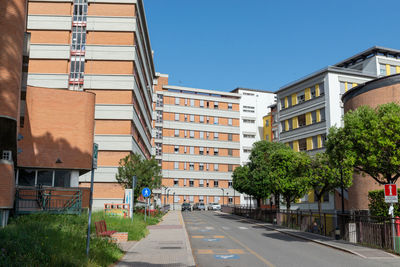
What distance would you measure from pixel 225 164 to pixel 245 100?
19.0m

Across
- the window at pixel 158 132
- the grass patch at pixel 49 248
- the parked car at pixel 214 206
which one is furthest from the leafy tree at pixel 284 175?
the window at pixel 158 132

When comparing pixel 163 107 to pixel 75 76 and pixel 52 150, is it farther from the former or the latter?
pixel 52 150

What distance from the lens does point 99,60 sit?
44.4 meters

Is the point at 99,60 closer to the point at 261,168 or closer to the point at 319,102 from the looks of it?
the point at 261,168

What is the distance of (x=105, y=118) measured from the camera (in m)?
43.1

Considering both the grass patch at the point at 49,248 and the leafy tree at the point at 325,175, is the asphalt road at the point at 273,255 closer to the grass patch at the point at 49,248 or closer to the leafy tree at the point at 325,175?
the grass patch at the point at 49,248

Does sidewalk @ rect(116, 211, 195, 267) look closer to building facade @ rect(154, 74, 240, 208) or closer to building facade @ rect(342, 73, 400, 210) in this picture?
building facade @ rect(342, 73, 400, 210)

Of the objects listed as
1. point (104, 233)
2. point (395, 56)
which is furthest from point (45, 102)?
point (395, 56)

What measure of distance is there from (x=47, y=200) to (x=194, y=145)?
7033 centimetres

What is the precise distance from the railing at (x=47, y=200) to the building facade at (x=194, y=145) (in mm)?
64736

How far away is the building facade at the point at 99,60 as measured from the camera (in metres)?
42.8

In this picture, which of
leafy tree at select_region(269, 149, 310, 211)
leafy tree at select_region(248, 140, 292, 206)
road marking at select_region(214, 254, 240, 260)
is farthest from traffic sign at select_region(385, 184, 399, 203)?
leafy tree at select_region(248, 140, 292, 206)

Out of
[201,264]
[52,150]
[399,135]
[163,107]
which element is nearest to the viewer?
[201,264]

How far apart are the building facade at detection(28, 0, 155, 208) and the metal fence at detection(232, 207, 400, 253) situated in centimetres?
2017
